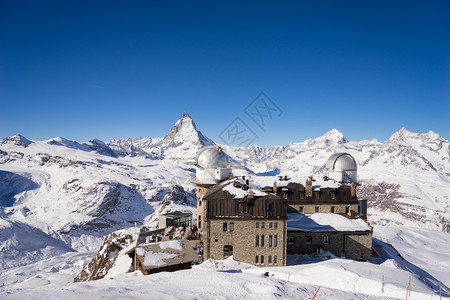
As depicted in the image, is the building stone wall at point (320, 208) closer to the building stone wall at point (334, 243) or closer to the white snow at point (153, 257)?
the building stone wall at point (334, 243)

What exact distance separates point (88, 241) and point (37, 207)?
63360 millimetres

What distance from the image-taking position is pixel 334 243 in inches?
1578

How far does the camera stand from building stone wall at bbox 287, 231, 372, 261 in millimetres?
39812

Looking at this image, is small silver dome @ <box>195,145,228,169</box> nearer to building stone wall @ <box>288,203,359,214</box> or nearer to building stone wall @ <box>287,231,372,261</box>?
building stone wall @ <box>288,203,359,214</box>

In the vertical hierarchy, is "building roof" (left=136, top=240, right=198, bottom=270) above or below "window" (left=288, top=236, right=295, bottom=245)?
above

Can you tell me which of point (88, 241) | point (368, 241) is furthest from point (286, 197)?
point (88, 241)

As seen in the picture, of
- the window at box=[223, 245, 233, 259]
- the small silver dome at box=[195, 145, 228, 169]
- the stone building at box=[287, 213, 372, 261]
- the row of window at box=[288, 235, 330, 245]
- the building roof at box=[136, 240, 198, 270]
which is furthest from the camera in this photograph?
the small silver dome at box=[195, 145, 228, 169]

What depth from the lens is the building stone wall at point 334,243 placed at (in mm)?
39812

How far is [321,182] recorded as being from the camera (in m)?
49.9

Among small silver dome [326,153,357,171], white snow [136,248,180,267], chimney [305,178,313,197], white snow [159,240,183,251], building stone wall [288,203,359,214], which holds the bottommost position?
white snow [136,248,180,267]

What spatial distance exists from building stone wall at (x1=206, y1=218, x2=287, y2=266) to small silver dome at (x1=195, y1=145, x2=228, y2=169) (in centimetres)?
1694

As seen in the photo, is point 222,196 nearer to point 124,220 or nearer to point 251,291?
point 251,291

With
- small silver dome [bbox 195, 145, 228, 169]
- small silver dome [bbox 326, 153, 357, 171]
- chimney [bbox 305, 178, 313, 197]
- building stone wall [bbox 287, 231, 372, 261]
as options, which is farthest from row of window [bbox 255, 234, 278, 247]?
small silver dome [bbox 326, 153, 357, 171]

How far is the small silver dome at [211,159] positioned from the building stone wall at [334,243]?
17892 millimetres
